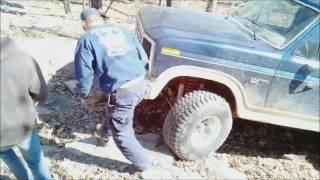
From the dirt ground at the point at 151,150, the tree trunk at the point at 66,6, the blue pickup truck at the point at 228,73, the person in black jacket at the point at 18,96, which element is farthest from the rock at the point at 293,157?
the tree trunk at the point at 66,6

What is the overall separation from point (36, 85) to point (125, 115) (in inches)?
41.6

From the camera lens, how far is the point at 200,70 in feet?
13.4

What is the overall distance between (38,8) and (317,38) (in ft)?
26.6

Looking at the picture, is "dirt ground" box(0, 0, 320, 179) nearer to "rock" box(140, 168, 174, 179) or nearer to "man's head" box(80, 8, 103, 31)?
"rock" box(140, 168, 174, 179)

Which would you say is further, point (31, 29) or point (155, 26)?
point (31, 29)

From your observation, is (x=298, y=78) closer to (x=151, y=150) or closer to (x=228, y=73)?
(x=228, y=73)

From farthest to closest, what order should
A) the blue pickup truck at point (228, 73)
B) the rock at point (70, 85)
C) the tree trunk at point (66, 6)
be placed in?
the tree trunk at point (66, 6) < the rock at point (70, 85) < the blue pickup truck at point (228, 73)

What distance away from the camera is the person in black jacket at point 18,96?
105 inches

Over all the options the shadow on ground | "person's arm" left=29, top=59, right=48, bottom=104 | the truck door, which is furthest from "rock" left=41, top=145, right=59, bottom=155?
the truck door

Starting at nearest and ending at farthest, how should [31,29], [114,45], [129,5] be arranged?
[114,45] → [31,29] → [129,5]

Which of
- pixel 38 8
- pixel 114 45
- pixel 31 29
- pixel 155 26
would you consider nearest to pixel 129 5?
pixel 38 8

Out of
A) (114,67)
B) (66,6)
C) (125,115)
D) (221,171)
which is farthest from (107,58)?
(66,6)

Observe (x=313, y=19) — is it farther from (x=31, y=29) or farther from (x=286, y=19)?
(x=31, y=29)

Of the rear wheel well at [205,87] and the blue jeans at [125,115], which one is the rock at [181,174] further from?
the rear wheel well at [205,87]
